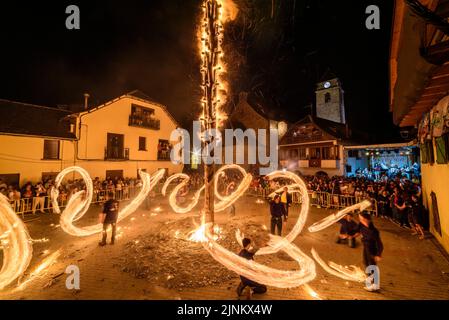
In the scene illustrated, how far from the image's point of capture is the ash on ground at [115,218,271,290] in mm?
5934

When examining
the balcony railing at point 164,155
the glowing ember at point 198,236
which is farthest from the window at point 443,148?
the balcony railing at point 164,155

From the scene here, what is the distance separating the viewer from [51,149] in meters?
17.9

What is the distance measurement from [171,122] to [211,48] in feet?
75.6

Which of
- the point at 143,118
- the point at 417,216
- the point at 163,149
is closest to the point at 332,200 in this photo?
the point at 417,216

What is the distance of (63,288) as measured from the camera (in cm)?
553

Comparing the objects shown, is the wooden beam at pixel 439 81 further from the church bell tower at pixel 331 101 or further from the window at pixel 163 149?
the church bell tower at pixel 331 101

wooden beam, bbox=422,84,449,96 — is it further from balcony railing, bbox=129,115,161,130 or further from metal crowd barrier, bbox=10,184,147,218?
balcony railing, bbox=129,115,161,130

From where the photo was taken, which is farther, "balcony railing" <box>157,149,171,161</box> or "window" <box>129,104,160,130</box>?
"balcony railing" <box>157,149,171,161</box>

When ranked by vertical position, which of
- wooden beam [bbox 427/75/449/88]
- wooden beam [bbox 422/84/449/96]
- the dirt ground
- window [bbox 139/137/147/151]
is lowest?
the dirt ground

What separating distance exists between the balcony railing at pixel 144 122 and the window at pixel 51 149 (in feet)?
24.5

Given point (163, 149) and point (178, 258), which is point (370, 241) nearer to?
point (178, 258)

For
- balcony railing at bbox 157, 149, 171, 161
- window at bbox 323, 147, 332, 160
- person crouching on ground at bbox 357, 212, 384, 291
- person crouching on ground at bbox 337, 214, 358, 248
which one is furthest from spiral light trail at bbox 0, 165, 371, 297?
window at bbox 323, 147, 332, 160

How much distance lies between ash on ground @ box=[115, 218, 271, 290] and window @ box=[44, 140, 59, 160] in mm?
14137
